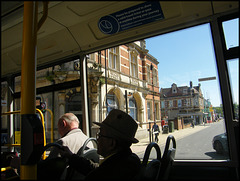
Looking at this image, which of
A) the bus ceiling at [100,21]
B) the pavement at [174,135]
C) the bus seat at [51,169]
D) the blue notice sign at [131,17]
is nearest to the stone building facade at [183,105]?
the pavement at [174,135]

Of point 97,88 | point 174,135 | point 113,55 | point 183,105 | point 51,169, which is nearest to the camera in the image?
point 51,169

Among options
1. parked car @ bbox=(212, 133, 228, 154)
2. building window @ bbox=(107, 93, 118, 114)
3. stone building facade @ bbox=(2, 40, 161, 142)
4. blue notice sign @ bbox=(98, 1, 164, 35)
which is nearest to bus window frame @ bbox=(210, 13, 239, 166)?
parked car @ bbox=(212, 133, 228, 154)

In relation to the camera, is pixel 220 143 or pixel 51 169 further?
pixel 220 143

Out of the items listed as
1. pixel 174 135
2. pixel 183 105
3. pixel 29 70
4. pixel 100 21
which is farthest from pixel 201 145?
pixel 29 70

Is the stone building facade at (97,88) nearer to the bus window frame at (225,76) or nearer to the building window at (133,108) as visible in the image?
the building window at (133,108)

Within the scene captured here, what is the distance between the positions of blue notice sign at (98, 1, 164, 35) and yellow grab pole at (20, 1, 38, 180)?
861mm

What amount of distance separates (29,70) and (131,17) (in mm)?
1171

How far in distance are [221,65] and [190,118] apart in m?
1.08

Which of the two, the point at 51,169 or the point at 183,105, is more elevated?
the point at 183,105

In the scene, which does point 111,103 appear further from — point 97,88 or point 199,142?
point 199,142

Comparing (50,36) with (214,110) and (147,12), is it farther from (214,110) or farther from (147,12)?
(214,110)

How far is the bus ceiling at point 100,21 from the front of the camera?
67.6 inches

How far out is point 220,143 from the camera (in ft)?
7.27

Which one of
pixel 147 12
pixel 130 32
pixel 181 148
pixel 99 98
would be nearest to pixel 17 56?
pixel 99 98
